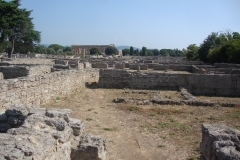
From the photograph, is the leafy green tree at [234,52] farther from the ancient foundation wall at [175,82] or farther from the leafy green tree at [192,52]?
the leafy green tree at [192,52]

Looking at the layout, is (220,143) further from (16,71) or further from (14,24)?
(14,24)

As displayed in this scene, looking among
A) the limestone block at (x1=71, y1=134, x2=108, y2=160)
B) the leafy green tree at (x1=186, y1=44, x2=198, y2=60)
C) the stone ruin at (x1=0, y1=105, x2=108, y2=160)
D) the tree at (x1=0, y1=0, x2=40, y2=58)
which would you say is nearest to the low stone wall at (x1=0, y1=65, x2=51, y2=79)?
the stone ruin at (x1=0, y1=105, x2=108, y2=160)

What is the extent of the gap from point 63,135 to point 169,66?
93.0 feet

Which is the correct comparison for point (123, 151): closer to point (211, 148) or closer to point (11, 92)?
point (211, 148)

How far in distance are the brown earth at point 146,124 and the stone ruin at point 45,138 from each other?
1.62m

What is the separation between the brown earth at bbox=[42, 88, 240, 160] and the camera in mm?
7289

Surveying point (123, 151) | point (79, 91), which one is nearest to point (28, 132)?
point (123, 151)

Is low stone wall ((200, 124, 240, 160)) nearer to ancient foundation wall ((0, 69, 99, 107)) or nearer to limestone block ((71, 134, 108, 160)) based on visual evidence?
limestone block ((71, 134, 108, 160))

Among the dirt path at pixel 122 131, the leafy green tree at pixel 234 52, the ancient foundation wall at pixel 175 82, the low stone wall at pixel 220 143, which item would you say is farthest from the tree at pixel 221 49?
the low stone wall at pixel 220 143

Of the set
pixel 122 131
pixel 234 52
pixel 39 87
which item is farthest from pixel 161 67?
pixel 122 131

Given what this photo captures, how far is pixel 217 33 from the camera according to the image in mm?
52906

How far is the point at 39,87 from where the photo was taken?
1144 centimetres

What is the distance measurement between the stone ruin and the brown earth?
162 centimetres

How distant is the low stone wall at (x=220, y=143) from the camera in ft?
14.5
